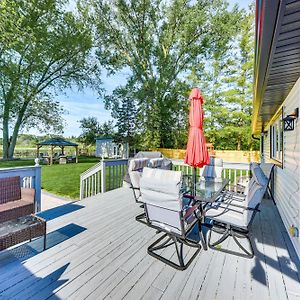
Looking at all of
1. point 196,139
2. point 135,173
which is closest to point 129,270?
point 135,173

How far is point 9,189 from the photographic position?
135 inches

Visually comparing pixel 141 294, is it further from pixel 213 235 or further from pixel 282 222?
pixel 282 222

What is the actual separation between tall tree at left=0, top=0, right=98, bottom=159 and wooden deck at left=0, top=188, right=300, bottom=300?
16072mm

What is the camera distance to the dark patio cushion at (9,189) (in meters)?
3.34

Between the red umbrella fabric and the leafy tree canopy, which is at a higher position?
the leafy tree canopy

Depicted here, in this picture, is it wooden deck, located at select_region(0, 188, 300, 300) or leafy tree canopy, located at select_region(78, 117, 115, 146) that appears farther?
leafy tree canopy, located at select_region(78, 117, 115, 146)

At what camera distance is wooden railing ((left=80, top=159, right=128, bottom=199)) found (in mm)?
5516

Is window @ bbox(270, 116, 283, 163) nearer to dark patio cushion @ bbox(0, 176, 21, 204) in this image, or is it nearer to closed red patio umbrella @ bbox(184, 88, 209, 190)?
closed red patio umbrella @ bbox(184, 88, 209, 190)

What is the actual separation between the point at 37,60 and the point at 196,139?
16.6 metres

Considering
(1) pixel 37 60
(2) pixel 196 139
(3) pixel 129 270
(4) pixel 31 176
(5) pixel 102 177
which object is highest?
(1) pixel 37 60

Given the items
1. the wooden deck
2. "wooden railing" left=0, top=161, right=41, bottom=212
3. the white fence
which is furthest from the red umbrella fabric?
"wooden railing" left=0, top=161, right=41, bottom=212

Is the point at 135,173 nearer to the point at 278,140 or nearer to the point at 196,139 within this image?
the point at 196,139

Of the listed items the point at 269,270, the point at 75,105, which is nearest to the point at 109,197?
the point at 269,270

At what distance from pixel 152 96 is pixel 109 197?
12.8 m
